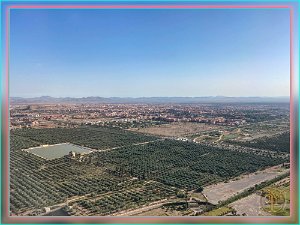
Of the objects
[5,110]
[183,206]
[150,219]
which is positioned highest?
[5,110]

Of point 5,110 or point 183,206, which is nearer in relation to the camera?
point 5,110

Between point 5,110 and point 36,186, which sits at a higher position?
point 5,110

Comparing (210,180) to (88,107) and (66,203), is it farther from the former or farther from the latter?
(88,107)

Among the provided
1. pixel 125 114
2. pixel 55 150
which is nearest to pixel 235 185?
pixel 55 150

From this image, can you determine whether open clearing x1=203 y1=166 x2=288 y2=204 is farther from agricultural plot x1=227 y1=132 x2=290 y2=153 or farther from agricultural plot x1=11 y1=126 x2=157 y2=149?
agricultural plot x1=11 y1=126 x2=157 y2=149

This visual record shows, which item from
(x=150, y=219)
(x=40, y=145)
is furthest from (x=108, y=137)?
(x=150, y=219)

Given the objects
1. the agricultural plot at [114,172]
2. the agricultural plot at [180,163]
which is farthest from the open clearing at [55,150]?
the agricultural plot at [180,163]

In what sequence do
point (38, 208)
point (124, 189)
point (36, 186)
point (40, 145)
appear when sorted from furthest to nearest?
point (40, 145), point (124, 189), point (36, 186), point (38, 208)

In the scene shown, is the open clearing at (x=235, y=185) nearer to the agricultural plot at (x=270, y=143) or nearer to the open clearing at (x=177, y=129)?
the agricultural plot at (x=270, y=143)
